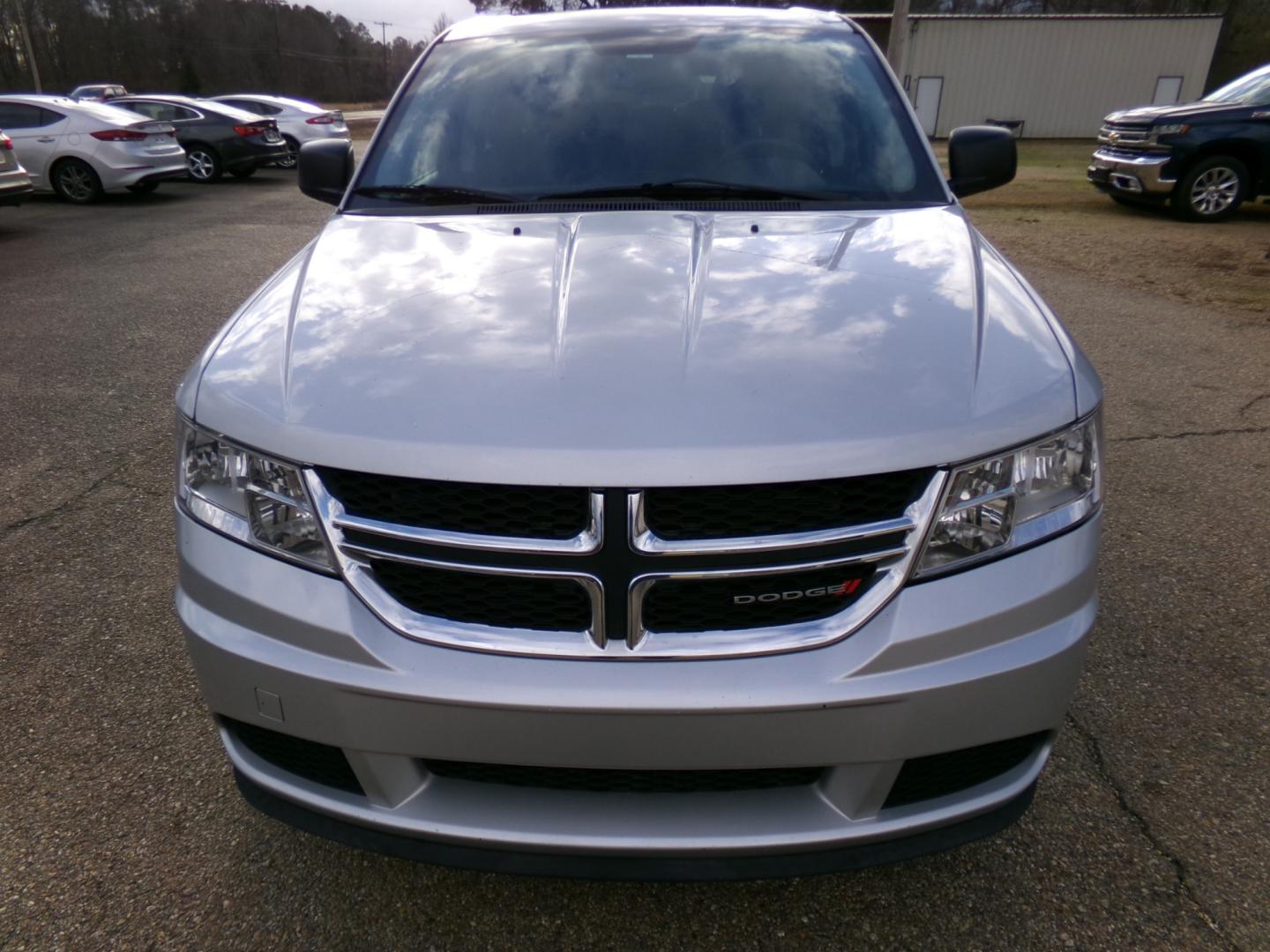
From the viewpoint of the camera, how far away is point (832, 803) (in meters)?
1.58

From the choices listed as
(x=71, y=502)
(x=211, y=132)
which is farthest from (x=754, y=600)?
(x=211, y=132)

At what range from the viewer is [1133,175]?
11086 mm

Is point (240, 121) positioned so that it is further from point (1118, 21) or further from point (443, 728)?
point (1118, 21)

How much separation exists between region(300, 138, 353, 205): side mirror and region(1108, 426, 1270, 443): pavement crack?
3496mm

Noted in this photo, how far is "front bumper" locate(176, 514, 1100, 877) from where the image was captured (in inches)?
58.9

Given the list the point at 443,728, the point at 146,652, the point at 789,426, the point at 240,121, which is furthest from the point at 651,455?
the point at 240,121

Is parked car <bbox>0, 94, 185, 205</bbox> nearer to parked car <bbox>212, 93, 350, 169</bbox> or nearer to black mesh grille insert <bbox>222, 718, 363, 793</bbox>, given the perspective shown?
parked car <bbox>212, 93, 350, 169</bbox>

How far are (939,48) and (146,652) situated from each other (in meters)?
29.1

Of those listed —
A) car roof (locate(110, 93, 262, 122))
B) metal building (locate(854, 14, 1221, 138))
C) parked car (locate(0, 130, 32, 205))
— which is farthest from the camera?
metal building (locate(854, 14, 1221, 138))

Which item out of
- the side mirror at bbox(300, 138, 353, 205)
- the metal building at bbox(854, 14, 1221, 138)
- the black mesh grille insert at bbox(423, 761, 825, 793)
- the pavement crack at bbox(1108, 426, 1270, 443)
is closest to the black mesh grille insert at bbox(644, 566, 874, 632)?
the black mesh grille insert at bbox(423, 761, 825, 793)

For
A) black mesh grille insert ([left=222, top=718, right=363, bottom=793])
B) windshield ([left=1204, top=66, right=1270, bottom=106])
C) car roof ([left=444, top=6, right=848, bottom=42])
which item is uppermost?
car roof ([left=444, top=6, right=848, bottom=42])

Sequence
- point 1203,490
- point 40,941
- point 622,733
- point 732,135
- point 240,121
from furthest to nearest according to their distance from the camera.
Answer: point 240,121 → point 1203,490 → point 732,135 → point 40,941 → point 622,733

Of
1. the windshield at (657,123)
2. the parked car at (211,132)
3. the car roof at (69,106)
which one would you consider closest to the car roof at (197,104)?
the parked car at (211,132)

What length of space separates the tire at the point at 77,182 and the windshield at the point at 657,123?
39.9ft
